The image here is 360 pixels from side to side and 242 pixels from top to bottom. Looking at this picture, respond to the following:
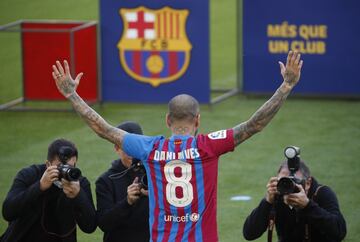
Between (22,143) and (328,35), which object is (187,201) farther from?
(328,35)

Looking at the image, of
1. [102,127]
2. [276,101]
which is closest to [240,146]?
[102,127]

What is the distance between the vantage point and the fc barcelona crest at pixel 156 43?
47.5ft

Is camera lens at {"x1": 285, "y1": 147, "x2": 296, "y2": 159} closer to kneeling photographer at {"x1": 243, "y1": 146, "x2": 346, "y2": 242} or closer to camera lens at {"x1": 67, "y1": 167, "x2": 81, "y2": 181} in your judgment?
kneeling photographer at {"x1": 243, "y1": 146, "x2": 346, "y2": 242}

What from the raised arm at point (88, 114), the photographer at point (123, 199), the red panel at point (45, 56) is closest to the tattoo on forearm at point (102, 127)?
the raised arm at point (88, 114)

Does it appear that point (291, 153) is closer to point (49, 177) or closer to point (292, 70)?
point (292, 70)

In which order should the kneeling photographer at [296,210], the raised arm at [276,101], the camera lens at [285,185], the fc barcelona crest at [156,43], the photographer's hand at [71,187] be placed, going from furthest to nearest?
the fc barcelona crest at [156,43] < the photographer's hand at [71,187] < the kneeling photographer at [296,210] < the camera lens at [285,185] < the raised arm at [276,101]

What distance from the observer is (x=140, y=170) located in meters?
6.82

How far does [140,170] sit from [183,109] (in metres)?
1.30

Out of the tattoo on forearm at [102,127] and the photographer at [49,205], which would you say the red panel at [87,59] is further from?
the tattoo on forearm at [102,127]

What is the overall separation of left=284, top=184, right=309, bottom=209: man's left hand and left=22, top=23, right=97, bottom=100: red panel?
28.9 ft

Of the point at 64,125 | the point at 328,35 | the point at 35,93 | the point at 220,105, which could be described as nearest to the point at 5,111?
the point at 35,93

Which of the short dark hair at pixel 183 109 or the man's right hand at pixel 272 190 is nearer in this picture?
the short dark hair at pixel 183 109

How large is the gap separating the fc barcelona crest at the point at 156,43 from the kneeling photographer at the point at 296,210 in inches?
315

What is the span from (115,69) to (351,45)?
13.1ft
